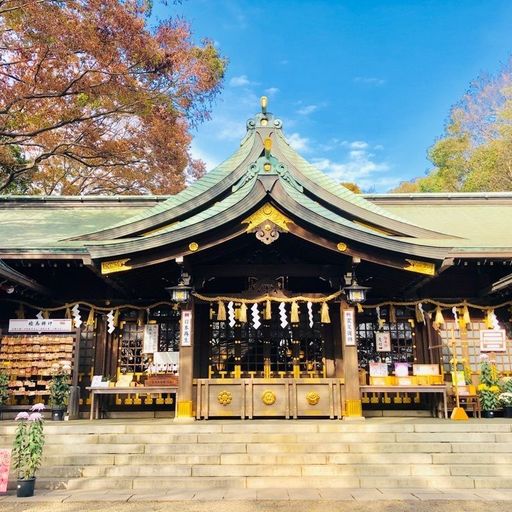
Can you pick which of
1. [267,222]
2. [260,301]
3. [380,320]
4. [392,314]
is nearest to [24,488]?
[260,301]

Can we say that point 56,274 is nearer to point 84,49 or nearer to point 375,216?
point 84,49

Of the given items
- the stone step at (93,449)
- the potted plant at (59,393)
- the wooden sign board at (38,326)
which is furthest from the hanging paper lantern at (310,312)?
the potted plant at (59,393)

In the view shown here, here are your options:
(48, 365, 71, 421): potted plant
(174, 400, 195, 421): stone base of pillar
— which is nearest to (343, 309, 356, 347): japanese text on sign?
(174, 400, 195, 421): stone base of pillar

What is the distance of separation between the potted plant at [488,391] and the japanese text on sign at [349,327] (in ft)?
13.6

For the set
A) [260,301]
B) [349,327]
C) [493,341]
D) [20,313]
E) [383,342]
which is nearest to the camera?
[349,327]

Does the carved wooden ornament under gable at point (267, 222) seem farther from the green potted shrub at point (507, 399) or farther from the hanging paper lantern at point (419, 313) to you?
the green potted shrub at point (507, 399)

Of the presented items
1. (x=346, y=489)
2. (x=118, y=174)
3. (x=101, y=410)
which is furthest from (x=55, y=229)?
(x=118, y=174)

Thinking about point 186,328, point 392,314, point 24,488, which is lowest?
point 24,488

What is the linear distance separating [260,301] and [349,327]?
225 cm

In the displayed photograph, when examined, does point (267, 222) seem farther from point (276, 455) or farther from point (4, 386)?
point (4, 386)

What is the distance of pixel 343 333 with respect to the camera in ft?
37.7

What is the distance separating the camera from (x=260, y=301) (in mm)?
11625

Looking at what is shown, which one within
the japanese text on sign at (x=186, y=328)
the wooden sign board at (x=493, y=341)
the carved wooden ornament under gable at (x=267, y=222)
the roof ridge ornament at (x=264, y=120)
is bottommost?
the wooden sign board at (x=493, y=341)

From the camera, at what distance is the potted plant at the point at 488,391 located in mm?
12383
